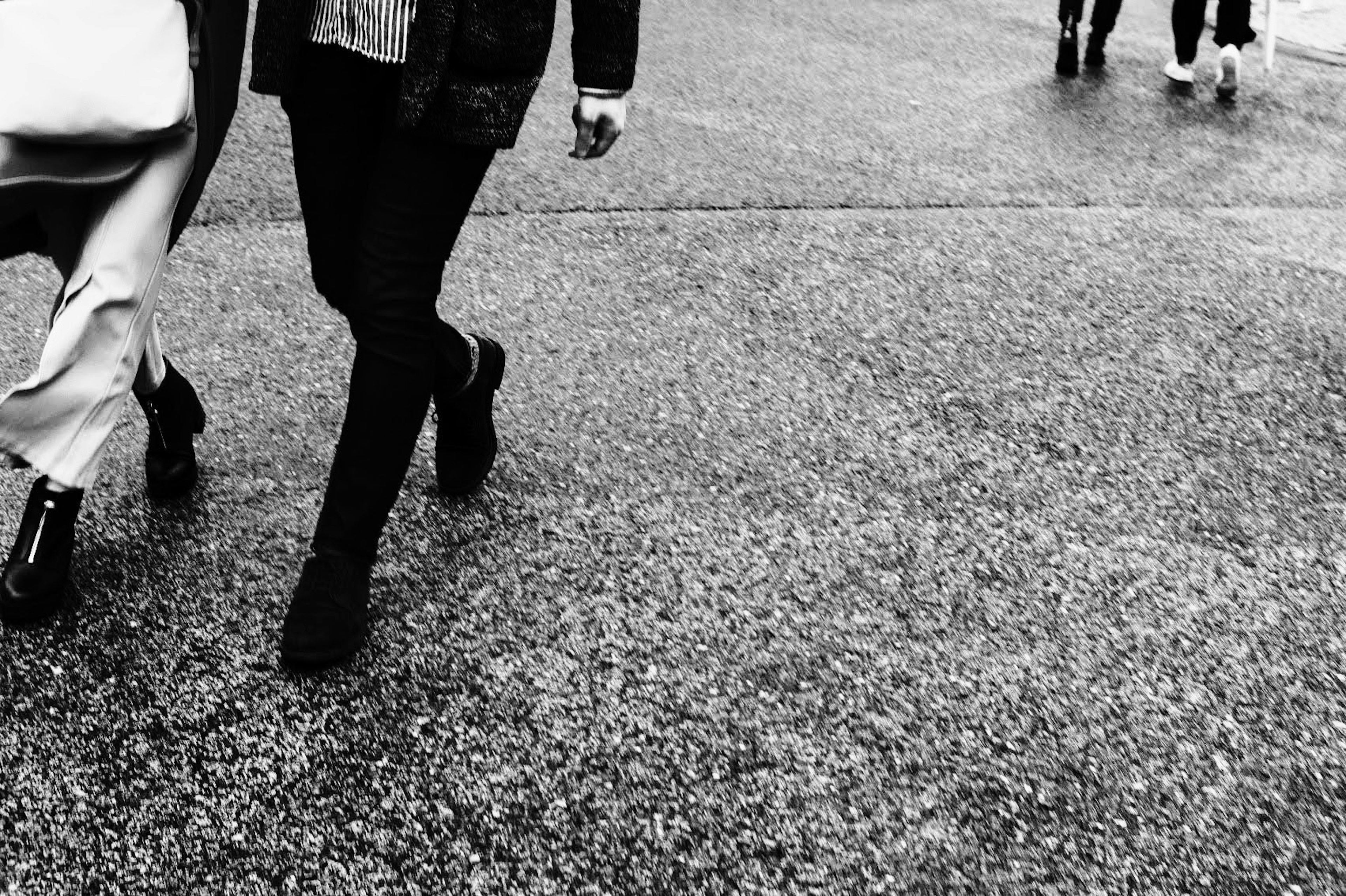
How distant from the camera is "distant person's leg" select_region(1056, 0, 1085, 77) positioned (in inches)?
301

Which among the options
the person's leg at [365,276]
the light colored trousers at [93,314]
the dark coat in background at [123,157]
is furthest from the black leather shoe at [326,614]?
the dark coat in background at [123,157]

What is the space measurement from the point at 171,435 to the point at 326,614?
2.50 feet

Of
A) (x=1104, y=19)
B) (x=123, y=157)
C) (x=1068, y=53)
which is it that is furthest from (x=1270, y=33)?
(x=123, y=157)

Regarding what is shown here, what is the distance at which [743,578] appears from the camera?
2.96 metres

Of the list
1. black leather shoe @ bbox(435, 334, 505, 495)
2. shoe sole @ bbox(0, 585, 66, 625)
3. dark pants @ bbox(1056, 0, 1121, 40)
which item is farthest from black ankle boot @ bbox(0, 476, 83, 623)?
dark pants @ bbox(1056, 0, 1121, 40)

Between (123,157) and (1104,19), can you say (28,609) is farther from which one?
(1104,19)

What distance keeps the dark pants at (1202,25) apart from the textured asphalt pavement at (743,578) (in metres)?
2.85

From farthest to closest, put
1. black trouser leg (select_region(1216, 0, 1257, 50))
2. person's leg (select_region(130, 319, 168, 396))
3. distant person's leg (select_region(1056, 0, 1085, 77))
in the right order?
1. black trouser leg (select_region(1216, 0, 1257, 50))
2. distant person's leg (select_region(1056, 0, 1085, 77))
3. person's leg (select_region(130, 319, 168, 396))

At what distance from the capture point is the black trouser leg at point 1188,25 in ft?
25.4

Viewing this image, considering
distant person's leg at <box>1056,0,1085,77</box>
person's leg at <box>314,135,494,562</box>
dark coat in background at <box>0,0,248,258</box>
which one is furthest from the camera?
distant person's leg at <box>1056,0,1085,77</box>

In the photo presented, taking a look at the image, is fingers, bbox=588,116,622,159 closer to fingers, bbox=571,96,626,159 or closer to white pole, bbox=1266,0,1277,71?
fingers, bbox=571,96,626,159

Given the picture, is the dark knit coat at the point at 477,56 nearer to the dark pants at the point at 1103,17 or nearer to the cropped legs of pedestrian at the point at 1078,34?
the cropped legs of pedestrian at the point at 1078,34

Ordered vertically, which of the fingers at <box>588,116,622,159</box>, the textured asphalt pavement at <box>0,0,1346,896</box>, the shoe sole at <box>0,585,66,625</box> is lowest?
the textured asphalt pavement at <box>0,0,1346,896</box>

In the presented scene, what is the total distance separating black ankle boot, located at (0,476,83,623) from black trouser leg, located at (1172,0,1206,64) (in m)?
7.05
